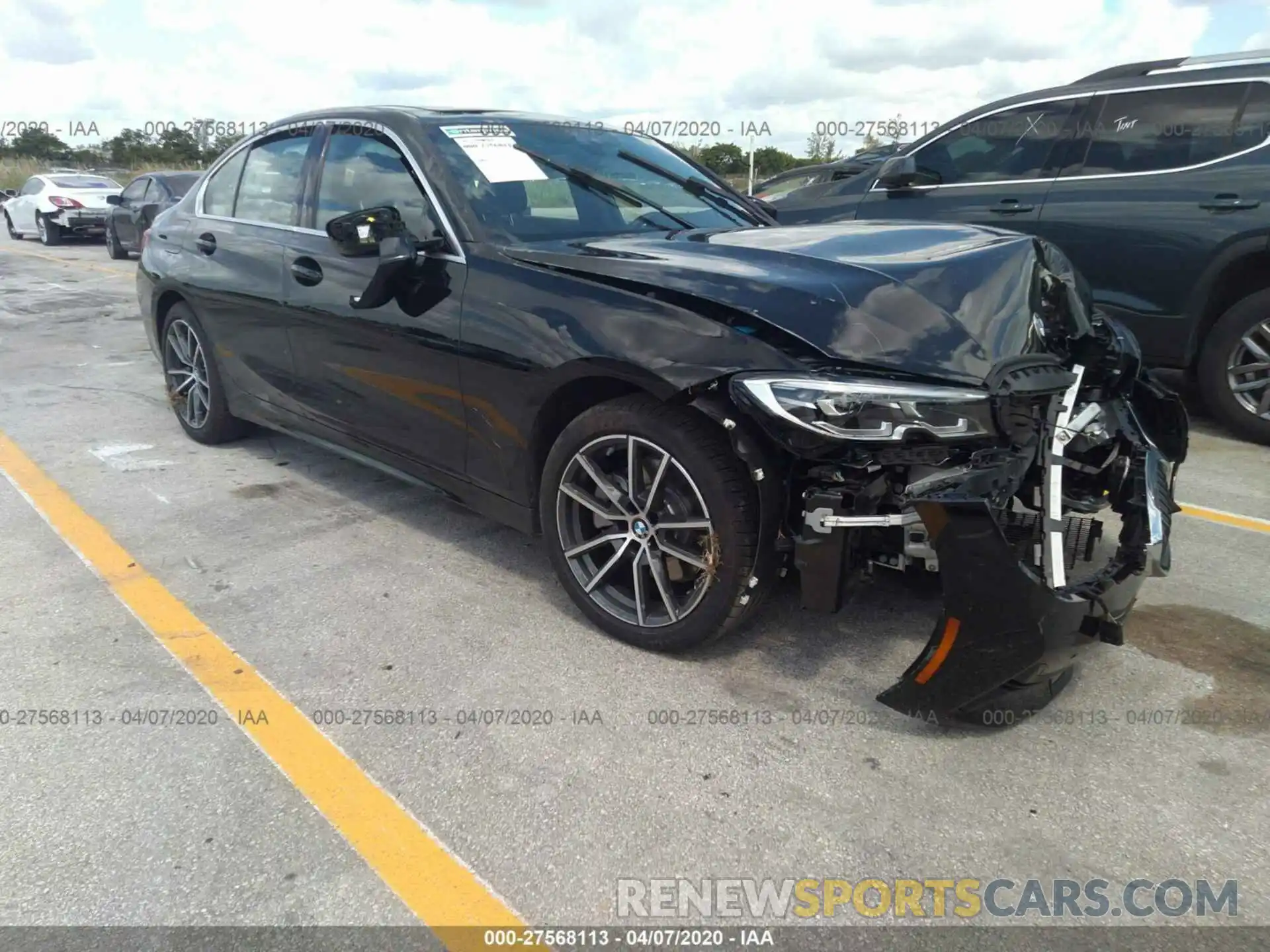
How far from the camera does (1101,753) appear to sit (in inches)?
102

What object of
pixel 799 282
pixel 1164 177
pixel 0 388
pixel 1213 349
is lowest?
pixel 0 388

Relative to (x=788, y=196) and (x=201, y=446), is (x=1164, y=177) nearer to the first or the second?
(x=788, y=196)

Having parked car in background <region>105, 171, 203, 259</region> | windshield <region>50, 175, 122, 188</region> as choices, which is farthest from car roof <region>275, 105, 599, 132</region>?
windshield <region>50, 175, 122, 188</region>

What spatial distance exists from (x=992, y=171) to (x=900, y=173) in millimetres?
581

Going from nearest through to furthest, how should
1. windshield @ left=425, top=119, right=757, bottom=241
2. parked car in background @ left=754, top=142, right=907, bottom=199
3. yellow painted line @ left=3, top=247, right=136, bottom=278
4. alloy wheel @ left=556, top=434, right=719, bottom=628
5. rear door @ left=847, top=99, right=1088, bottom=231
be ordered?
alloy wheel @ left=556, top=434, right=719, bottom=628 < windshield @ left=425, top=119, right=757, bottom=241 < rear door @ left=847, top=99, right=1088, bottom=231 < parked car in background @ left=754, top=142, right=907, bottom=199 < yellow painted line @ left=3, top=247, right=136, bottom=278

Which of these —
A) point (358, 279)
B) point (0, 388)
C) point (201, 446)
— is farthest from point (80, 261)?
point (358, 279)

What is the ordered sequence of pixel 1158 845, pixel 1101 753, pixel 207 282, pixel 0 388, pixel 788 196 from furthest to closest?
pixel 788 196 → pixel 0 388 → pixel 207 282 → pixel 1101 753 → pixel 1158 845

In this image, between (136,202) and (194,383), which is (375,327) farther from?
(136,202)

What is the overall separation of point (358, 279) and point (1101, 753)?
3055 millimetres

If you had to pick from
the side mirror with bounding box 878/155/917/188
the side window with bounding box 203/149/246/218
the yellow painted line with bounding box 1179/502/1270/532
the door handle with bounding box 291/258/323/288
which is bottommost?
the yellow painted line with bounding box 1179/502/1270/532

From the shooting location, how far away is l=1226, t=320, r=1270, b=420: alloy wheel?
5.29 m

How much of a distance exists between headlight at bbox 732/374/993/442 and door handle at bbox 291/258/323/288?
2.38 metres

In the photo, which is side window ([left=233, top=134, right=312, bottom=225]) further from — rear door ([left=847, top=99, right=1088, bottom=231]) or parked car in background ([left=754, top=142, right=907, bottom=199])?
parked car in background ([left=754, top=142, right=907, bottom=199])

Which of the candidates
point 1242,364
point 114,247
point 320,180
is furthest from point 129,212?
point 1242,364
